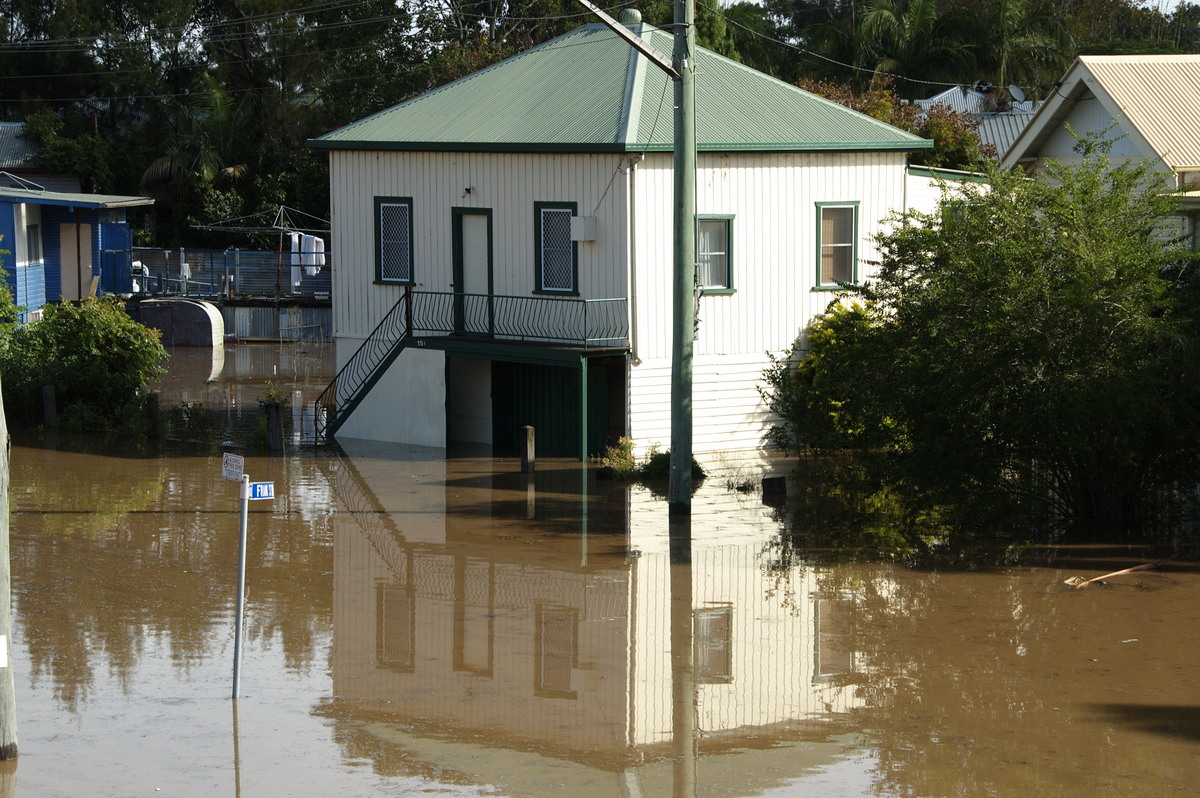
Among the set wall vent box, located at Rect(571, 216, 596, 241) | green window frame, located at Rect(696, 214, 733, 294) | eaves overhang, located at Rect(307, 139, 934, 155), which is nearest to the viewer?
eaves overhang, located at Rect(307, 139, 934, 155)

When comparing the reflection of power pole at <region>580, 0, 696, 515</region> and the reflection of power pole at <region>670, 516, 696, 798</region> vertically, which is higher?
the reflection of power pole at <region>580, 0, 696, 515</region>

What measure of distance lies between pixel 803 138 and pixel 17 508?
1294 centimetres

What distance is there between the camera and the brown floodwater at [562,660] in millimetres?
10000

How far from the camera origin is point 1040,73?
58438mm

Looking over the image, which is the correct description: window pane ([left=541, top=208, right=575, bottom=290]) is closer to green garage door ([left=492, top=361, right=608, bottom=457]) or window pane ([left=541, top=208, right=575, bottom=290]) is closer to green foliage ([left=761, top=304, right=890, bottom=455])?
green garage door ([left=492, top=361, right=608, bottom=457])

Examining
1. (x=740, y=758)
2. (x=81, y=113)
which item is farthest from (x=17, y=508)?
(x=81, y=113)

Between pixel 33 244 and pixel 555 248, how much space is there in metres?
21.2

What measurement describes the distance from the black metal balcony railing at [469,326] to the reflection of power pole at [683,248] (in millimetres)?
4007

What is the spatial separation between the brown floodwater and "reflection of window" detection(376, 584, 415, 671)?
0.05 metres

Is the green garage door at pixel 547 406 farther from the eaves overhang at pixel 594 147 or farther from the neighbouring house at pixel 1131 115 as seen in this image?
the neighbouring house at pixel 1131 115

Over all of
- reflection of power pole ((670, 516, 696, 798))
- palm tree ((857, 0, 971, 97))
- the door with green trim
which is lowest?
reflection of power pole ((670, 516, 696, 798))

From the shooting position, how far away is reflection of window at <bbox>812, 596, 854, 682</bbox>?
12.5 m

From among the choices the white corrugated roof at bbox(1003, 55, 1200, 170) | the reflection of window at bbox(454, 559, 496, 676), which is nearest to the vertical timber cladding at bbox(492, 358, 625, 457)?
the reflection of window at bbox(454, 559, 496, 676)

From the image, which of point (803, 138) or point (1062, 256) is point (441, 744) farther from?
point (803, 138)
